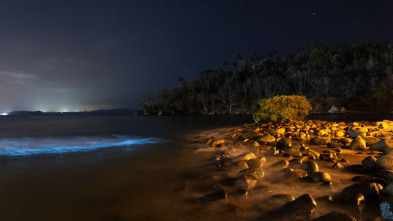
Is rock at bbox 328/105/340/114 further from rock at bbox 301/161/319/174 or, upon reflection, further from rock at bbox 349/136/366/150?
rock at bbox 301/161/319/174

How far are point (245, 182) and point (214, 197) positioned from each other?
4.59 ft

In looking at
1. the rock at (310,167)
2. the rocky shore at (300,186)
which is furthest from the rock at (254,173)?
the rock at (310,167)

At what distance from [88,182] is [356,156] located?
1236cm

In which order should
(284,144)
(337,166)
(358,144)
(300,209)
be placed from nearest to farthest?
(300,209) < (337,166) < (358,144) < (284,144)

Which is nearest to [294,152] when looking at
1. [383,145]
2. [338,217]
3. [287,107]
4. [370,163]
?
[370,163]

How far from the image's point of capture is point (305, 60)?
152500 millimetres

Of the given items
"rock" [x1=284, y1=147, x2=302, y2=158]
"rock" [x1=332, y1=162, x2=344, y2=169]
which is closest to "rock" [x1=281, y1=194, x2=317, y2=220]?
"rock" [x1=332, y1=162, x2=344, y2=169]

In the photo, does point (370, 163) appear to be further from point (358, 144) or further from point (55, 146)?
point (55, 146)

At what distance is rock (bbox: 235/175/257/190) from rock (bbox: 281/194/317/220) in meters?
Answer: 1.68

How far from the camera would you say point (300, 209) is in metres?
5.40

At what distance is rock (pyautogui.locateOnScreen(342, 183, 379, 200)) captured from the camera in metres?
5.90

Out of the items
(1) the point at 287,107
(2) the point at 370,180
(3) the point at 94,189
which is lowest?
(3) the point at 94,189

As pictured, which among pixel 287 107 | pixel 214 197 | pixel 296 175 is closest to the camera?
pixel 214 197

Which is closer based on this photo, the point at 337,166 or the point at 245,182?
the point at 245,182
